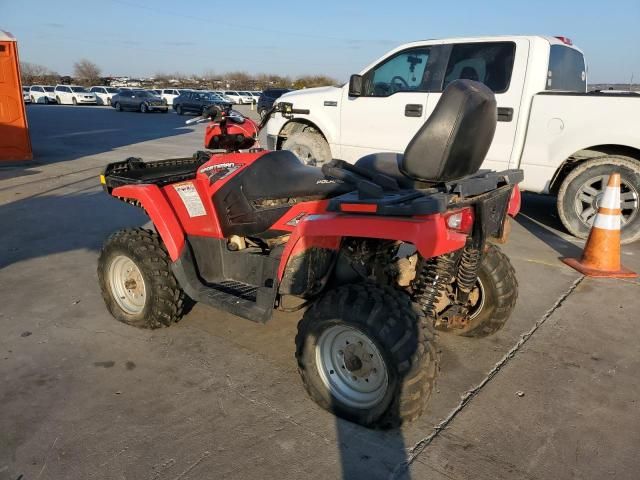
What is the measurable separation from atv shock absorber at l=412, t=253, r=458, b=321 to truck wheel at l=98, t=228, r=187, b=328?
177 centimetres

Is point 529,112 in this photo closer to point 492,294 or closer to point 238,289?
point 492,294

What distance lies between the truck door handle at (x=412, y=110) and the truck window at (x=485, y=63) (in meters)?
0.47

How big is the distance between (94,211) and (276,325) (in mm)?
4598

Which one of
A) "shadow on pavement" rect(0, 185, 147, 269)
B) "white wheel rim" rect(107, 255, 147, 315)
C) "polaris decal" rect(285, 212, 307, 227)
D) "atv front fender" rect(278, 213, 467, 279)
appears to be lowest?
"shadow on pavement" rect(0, 185, 147, 269)

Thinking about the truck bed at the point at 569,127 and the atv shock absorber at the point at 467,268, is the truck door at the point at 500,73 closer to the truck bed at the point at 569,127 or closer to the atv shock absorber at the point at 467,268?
the truck bed at the point at 569,127

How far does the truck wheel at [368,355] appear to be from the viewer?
8.16 ft

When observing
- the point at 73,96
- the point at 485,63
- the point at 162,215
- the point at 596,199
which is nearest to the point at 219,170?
the point at 162,215

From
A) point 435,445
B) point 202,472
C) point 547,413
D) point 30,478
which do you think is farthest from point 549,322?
point 30,478

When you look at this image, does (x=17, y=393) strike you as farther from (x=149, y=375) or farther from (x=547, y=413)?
(x=547, y=413)

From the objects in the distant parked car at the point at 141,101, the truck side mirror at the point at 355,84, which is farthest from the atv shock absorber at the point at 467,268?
the distant parked car at the point at 141,101

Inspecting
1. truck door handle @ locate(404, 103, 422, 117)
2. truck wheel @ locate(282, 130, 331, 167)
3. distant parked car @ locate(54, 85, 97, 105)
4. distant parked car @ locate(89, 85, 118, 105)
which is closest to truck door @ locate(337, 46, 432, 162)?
truck door handle @ locate(404, 103, 422, 117)

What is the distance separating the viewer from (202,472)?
Result: 2410 mm

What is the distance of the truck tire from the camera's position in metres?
5.77

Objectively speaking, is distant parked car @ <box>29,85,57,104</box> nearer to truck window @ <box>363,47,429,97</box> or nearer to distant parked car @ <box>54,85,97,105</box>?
distant parked car @ <box>54,85,97,105</box>
